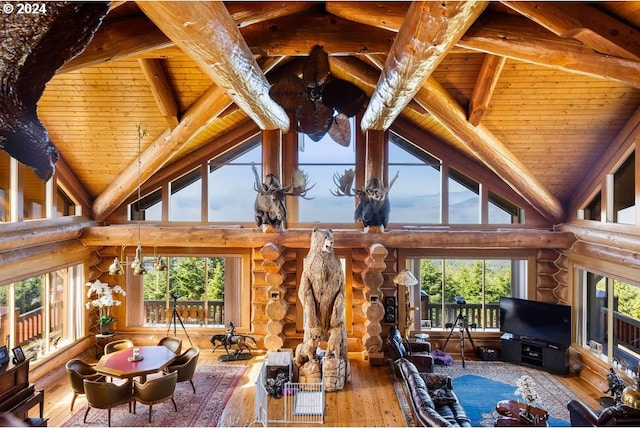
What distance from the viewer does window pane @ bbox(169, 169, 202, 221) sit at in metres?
10.3

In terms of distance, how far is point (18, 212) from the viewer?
7.32 meters

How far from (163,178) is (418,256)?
6.51 meters

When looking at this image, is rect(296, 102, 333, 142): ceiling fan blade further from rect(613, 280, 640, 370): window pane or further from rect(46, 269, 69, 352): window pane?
rect(46, 269, 69, 352): window pane

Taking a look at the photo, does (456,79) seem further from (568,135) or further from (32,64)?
(32,64)

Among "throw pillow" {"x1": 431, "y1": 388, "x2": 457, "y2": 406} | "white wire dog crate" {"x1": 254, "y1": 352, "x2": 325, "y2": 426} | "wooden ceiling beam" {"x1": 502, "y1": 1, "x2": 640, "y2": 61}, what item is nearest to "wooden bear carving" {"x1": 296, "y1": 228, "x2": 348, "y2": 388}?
"white wire dog crate" {"x1": 254, "y1": 352, "x2": 325, "y2": 426}

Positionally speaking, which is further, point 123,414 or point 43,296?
point 43,296

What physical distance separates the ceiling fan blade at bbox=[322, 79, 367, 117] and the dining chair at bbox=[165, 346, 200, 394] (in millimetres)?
4962

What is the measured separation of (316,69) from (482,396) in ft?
20.7

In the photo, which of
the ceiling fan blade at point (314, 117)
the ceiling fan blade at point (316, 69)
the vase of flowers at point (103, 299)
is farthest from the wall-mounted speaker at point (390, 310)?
the vase of flowers at point (103, 299)

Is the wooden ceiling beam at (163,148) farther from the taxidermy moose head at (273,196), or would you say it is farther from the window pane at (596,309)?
the window pane at (596,309)

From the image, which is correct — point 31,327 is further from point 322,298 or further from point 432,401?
point 432,401

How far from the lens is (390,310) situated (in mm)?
9477

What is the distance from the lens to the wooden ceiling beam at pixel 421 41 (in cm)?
272

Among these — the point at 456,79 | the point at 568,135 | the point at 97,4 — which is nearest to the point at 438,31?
the point at 97,4
